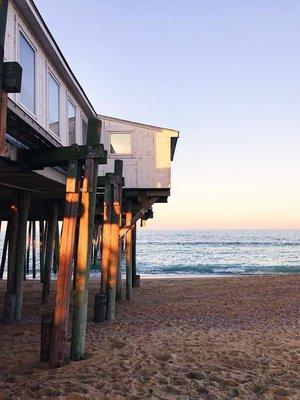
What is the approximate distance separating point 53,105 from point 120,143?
463 cm

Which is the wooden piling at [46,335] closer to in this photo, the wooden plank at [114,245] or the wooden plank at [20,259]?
the wooden plank at [20,259]

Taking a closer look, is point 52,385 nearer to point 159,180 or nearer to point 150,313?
point 150,313

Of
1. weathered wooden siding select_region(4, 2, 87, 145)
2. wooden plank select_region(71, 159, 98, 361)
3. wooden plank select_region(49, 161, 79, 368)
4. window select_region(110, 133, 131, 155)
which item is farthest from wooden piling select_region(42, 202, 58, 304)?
wooden plank select_region(49, 161, 79, 368)

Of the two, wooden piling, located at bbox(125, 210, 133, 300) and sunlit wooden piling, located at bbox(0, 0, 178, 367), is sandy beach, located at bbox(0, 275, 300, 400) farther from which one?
wooden piling, located at bbox(125, 210, 133, 300)

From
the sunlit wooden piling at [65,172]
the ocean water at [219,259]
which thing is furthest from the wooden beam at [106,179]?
the ocean water at [219,259]

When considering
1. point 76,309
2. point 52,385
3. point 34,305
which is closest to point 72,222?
point 76,309

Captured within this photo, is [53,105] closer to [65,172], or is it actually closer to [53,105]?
[53,105]

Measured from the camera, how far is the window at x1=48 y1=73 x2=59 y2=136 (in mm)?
9438

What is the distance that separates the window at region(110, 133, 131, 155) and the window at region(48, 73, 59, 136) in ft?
13.9

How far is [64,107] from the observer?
10.6 m

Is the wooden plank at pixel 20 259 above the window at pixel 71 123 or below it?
below

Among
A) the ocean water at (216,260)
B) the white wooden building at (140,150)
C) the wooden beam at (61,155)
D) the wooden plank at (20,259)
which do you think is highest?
the white wooden building at (140,150)

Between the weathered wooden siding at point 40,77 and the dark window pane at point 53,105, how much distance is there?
0.16 metres

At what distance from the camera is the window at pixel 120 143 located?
14164 millimetres
